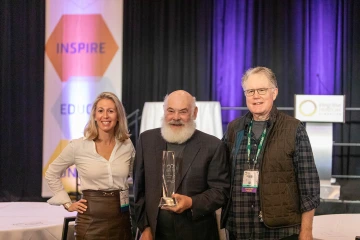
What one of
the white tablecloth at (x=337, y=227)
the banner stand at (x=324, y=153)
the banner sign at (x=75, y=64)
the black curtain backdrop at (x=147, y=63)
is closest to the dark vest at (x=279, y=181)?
the white tablecloth at (x=337, y=227)

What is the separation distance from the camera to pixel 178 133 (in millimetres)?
2539

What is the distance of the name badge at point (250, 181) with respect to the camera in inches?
93.9

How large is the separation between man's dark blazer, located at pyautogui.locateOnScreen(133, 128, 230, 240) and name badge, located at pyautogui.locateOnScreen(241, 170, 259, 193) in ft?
0.38

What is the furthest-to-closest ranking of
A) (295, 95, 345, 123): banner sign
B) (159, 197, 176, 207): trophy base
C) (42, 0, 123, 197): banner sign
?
(42, 0, 123, 197): banner sign < (295, 95, 345, 123): banner sign < (159, 197, 176, 207): trophy base

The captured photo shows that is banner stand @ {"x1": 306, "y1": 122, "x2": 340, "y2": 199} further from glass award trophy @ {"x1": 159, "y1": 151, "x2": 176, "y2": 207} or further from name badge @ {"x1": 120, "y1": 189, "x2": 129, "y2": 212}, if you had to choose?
glass award trophy @ {"x1": 159, "y1": 151, "x2": 176, "y2": 207}

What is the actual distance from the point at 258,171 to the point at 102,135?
0.95m

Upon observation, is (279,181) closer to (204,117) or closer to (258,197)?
(258,197)

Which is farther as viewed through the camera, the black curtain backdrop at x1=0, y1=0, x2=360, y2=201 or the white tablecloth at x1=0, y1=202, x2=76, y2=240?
the black curtain backdrop at x1=0, y1=0, x2=360, y2=201

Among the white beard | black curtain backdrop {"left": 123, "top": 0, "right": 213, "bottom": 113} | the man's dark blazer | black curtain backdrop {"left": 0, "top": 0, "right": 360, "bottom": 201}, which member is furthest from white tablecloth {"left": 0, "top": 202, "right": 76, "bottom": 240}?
black curtain backdrop {"left": 123, "top": 0, "right": 213, "bottom": 113}

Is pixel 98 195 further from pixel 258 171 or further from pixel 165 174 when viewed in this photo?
pixel 258 171

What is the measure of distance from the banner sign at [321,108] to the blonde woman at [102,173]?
3.22m

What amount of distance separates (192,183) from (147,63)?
5.01m

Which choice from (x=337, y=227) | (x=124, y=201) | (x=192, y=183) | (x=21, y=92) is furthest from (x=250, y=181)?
(x=21, y=92)

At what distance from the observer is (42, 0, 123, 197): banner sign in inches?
267
